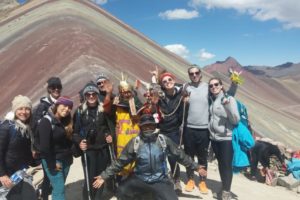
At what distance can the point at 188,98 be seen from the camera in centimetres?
693

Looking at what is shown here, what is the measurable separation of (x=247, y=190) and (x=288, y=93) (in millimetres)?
93011

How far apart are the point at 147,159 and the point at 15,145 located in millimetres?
1783

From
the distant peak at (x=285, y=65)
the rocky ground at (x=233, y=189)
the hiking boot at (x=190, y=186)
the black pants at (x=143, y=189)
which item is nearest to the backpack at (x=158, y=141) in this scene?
the black pants at (x=143, y=189)

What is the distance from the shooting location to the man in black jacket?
5.70m

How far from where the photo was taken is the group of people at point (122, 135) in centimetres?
541

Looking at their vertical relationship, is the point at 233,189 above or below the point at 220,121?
below

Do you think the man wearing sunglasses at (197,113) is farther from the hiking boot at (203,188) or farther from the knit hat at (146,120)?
the knit hat at (146,120)

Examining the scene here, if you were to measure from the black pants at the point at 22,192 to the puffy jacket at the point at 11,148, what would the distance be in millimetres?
247

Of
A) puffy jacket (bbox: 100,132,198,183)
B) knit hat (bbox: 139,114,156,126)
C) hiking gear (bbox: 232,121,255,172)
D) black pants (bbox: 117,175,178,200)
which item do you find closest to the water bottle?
puffy jacket (bbox: 100,132,198,183)

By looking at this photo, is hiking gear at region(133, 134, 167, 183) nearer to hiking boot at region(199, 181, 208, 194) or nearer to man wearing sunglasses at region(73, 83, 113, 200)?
man wearing sunglasses at region(73, 83, 113, 200)

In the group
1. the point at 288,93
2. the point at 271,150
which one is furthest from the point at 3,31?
the point at 288,93

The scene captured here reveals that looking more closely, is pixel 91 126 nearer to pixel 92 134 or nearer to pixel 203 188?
pixel 92 134

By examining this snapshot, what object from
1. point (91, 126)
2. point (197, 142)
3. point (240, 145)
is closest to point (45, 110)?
point (91, 126)

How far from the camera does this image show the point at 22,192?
5.45 meters
